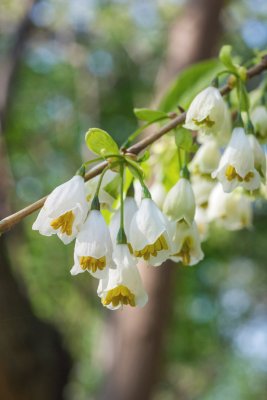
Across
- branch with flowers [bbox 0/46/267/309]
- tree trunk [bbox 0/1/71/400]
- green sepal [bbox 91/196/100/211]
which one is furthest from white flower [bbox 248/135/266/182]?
tree trunk [bbox 0/1/71/400]

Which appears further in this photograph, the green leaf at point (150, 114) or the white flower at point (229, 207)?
the white flower at point (229, 207)

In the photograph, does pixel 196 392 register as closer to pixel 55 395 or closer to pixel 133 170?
pixel 55 395

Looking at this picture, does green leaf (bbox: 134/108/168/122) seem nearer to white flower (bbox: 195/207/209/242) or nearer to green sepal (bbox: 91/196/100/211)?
green sepal (bbox: 91/196/100/211)

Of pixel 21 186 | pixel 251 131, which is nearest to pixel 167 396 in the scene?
pixel 21 186

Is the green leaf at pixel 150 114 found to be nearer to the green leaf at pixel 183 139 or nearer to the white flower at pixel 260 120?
the green leaf at pixel 183 139

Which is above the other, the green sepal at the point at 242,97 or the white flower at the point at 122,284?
the green sepal at the point at 242,97

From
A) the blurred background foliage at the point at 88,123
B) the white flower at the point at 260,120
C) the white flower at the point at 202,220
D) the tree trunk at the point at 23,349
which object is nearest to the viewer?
the white flower at the point at 260,120

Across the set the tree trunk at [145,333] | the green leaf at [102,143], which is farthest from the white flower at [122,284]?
the tree trunk at [145,333]

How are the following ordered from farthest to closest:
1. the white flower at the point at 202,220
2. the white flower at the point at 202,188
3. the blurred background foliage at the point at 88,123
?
the blurred background foliage at the point at 88,123 < the white flower at the point at 202,220 < the white flower at the point at 202,188
